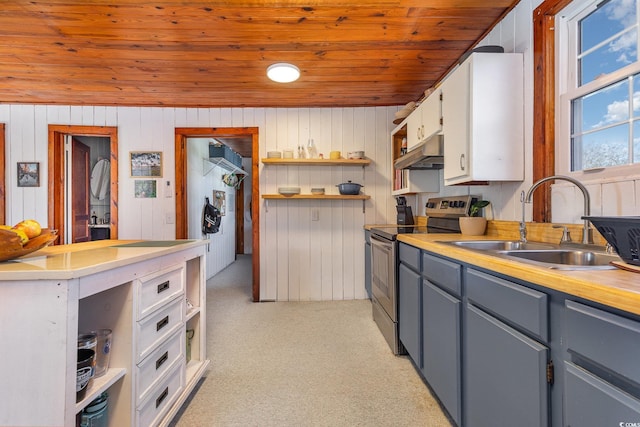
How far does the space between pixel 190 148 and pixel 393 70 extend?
287 cm

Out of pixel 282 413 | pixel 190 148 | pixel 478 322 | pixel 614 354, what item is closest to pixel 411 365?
pixel 282 413

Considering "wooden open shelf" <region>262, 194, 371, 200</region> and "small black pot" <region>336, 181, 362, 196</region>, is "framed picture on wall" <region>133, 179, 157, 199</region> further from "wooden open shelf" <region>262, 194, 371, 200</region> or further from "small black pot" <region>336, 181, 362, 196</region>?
"small black pot" <region>336, 181, 362, 196</region>

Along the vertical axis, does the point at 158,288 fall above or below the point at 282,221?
below

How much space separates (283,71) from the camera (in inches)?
95.7

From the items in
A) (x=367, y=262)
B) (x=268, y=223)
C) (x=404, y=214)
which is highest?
(x=404, y=214)

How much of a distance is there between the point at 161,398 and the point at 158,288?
1.76 feet

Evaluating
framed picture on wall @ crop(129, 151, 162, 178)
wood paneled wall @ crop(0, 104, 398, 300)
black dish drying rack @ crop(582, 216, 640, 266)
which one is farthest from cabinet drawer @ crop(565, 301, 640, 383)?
framed picture on wall @ crop(129, 151, 162, 178)

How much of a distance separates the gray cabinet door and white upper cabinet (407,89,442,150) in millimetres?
1234

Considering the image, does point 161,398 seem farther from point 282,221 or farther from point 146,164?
point 146,164

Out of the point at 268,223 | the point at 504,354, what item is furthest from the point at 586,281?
the point at 268,223

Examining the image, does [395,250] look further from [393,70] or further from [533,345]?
[393,70]

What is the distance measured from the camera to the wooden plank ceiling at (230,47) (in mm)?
1834

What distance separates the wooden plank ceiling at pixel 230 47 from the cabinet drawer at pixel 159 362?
201cm

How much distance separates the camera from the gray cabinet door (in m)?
1.28
